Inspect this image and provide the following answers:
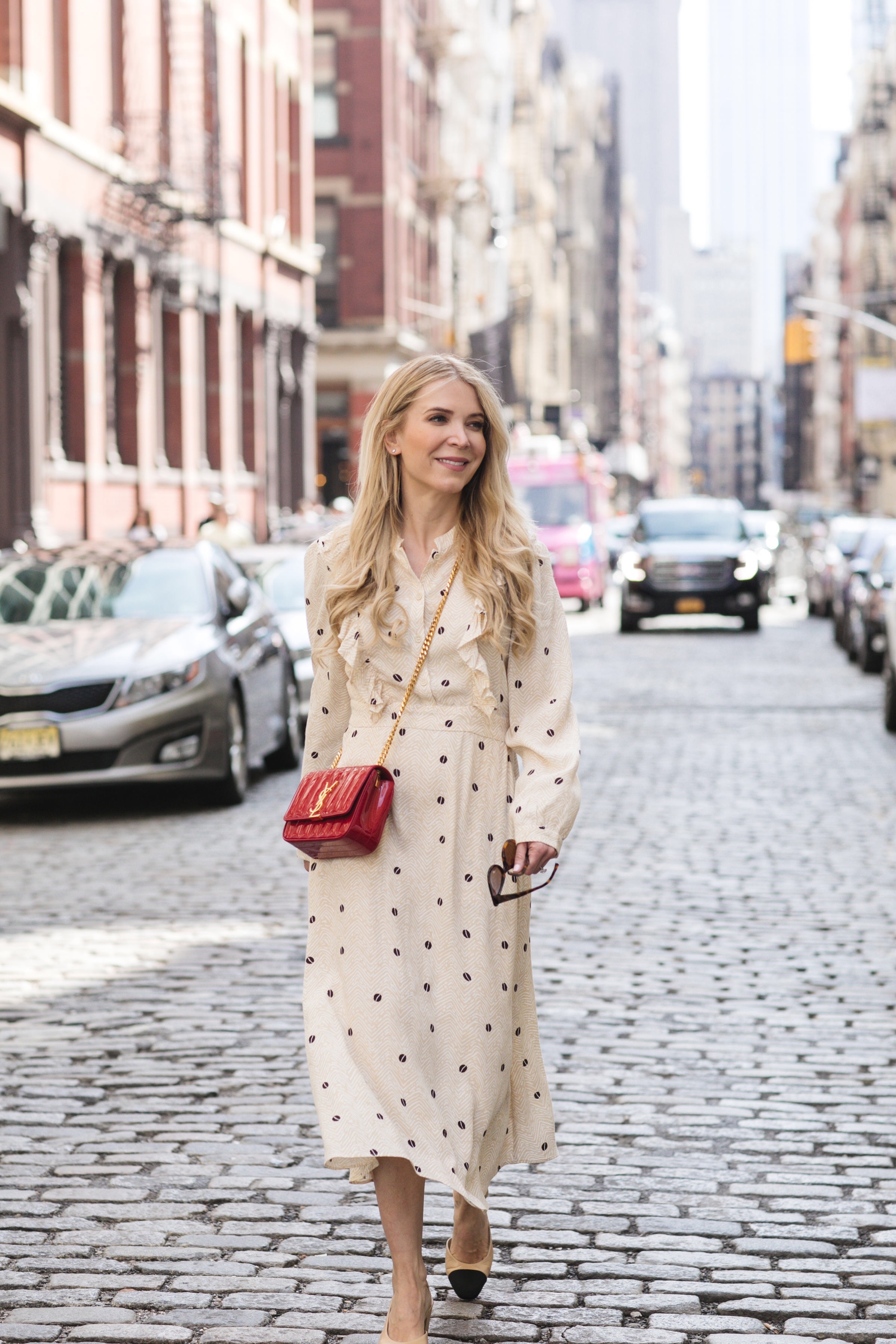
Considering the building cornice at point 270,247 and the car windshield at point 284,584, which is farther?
the building cornice at point 270,247

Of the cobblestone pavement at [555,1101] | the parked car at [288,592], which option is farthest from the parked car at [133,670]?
the parked car at [288,592]

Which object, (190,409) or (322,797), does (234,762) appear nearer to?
(322,797)

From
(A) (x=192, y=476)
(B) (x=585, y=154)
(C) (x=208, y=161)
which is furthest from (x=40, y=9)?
(B) (x=585, y=154)

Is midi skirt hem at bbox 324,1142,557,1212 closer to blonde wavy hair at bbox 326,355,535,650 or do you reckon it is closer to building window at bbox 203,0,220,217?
blonde wavy hair at bbox 326,355,535,650

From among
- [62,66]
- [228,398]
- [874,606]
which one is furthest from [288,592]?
[228,398]

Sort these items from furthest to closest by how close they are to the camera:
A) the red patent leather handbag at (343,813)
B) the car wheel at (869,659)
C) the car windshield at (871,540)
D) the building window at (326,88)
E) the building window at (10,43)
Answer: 1. the building window at (326,88)
2. the building window at (10,43)
3. the car windshield at (871,540)
4. the car wheel at (869,659)
5. the red patent leather handbag at (343,813)

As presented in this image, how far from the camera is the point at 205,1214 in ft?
15.6

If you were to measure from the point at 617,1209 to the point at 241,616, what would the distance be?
8.56 meters

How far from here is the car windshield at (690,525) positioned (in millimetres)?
32219

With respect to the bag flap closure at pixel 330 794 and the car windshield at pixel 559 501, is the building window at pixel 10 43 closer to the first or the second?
the car windshield at pixel 559 501

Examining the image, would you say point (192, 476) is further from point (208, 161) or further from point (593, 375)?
point (593, 375)

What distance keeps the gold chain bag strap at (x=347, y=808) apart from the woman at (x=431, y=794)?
0.04 metres

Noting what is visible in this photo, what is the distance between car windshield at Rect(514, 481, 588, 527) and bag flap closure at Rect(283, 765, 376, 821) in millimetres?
33620

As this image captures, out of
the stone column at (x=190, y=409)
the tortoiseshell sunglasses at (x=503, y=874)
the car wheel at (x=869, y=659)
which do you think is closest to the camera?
the tortoiseshell sunglasses at (x=503, y=874)
